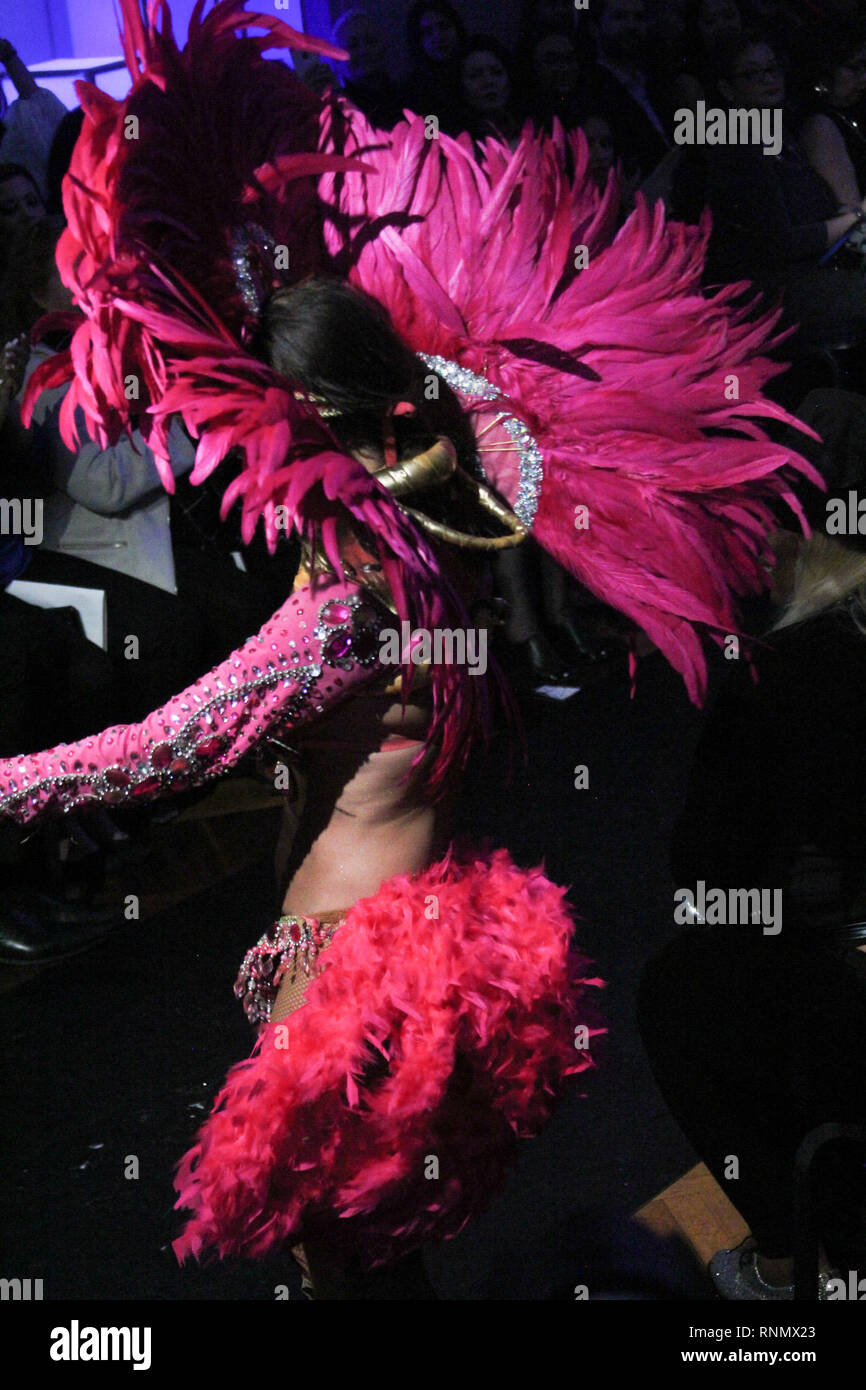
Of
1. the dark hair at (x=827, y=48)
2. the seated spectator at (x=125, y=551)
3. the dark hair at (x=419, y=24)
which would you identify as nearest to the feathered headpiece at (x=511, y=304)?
the seated spectator at (x=125, y=551)

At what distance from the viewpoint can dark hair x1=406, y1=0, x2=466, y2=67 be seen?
306cm

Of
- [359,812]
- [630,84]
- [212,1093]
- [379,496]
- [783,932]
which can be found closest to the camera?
[379,496]

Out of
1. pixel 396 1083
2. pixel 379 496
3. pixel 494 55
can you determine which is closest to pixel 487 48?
pixel 494 55

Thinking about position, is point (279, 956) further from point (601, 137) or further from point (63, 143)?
point (601, 137)

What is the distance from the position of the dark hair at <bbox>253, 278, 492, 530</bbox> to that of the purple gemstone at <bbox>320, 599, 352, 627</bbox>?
197mm

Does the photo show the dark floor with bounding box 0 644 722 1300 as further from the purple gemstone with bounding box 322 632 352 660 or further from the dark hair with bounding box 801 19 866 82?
the dark hair with bounding box 801 19 866 82

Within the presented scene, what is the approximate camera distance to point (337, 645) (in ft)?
4.38

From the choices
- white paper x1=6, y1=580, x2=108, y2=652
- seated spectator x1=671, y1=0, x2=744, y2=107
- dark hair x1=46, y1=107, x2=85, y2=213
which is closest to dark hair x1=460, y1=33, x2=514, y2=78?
seated spectator x1=671, y1=0, x2=744, y2=107

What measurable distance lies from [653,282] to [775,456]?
26 cm

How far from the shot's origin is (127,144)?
1.32 m

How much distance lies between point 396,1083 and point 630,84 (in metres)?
2.90

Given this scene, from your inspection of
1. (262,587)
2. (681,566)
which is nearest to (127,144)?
(681,566)
